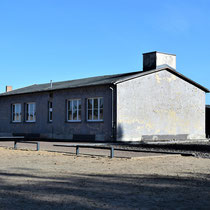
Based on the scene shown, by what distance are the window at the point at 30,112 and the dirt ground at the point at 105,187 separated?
1854cm

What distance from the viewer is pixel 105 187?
687 cm

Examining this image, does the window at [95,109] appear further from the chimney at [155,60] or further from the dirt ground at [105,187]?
the dirt ground at [105,187]

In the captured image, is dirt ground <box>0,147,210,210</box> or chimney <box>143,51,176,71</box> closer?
dirt ground <box>0,147,210,210</box>

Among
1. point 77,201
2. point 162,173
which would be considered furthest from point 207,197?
point 162,173

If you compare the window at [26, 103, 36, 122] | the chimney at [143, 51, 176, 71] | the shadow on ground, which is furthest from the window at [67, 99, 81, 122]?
the shadow on ground

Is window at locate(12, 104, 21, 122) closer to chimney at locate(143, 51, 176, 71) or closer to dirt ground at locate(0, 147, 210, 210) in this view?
chimney at locate(143, 51, 176, 71)

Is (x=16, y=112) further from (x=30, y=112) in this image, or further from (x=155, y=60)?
(x=155, y=60)

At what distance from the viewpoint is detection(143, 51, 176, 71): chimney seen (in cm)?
2539

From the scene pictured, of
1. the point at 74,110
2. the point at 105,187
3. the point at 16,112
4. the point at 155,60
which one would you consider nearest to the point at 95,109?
the point at 74,110

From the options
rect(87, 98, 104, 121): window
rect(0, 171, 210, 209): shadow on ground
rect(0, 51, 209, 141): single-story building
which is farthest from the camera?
rect(87, 98, 104, 121): window

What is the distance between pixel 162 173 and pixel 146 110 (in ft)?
51.0

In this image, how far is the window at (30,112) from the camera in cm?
2878

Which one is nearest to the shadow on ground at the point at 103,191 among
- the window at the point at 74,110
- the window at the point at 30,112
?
the window at the point at 74,110

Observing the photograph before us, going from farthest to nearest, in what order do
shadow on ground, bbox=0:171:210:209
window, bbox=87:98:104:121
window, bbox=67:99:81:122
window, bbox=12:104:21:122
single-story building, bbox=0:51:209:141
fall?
window, bbox=12:104:21:122 → window, bbox=67:99:81:122 → window, bbox=87:98:104:121 → single-story building, bbox=0:51:209:141 → shadow on ground, bbox=0:171:210:209
